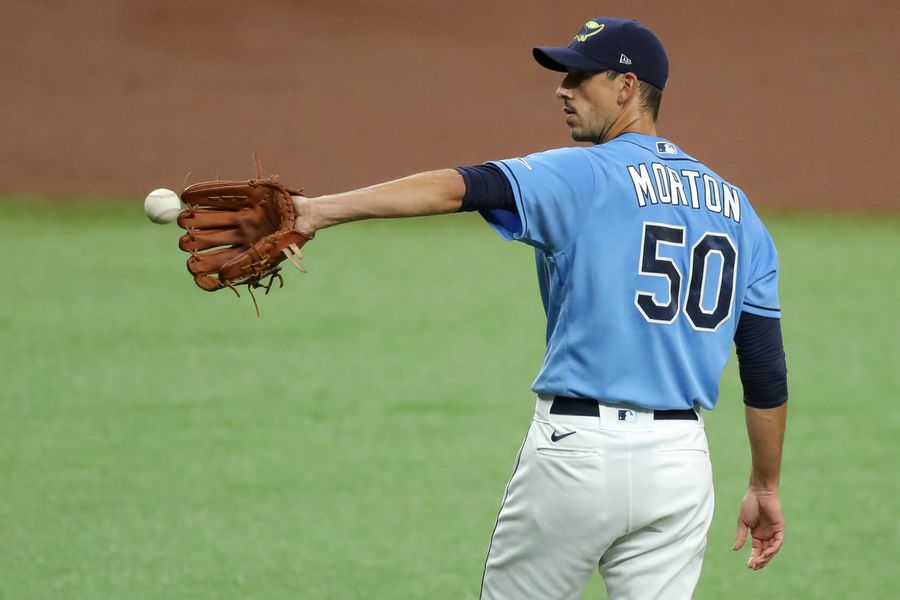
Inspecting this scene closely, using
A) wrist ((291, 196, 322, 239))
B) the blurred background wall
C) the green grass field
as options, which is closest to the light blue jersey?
wrist ((291, 196, 322, 239))

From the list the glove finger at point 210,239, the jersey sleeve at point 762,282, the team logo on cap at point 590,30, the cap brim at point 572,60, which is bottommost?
the jersey sleeve at point 762,282

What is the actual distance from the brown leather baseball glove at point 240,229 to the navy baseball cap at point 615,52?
64cm

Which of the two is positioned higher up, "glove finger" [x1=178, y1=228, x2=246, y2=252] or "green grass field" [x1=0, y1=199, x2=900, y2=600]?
"glove finger" [x1=178, y1=228, x2=246, y2=252]

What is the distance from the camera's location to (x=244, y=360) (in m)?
7.52

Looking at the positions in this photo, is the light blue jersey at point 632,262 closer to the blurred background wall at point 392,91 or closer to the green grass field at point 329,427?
the green grass field at point 329,427

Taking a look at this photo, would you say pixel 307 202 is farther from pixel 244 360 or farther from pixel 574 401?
pixel 244 360

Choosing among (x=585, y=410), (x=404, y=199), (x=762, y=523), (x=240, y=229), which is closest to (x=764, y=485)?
(x=762, y=523)

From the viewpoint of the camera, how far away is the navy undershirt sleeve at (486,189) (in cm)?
226

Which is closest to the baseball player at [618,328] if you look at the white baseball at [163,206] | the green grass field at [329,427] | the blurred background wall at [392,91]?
the white baseball at [163,206]

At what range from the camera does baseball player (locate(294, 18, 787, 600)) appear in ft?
7.85

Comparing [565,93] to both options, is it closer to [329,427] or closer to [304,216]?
[304,216]

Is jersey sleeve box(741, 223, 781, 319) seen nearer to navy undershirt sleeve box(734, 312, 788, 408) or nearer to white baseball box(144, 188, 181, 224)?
navy undershirt sleeve box(734, 312, 788, 408)

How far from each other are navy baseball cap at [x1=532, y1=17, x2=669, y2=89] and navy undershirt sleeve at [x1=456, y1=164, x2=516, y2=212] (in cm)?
36

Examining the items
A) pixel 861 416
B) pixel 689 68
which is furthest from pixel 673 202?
pixel 689 68
